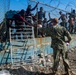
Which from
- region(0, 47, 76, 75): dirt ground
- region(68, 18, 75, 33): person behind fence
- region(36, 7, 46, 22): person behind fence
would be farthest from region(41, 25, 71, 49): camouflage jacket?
region(68, 18, 75, 33): person behind fence

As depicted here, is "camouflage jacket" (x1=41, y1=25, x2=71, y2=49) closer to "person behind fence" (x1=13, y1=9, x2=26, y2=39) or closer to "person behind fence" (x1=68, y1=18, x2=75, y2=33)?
"person behind fence" (x1=13, y1=9, x2=26, y2=39)

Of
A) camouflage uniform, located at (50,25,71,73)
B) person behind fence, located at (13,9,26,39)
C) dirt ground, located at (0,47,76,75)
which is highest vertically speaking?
person behind fence, located at (13,9,26,39)

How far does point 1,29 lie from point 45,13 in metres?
1.97

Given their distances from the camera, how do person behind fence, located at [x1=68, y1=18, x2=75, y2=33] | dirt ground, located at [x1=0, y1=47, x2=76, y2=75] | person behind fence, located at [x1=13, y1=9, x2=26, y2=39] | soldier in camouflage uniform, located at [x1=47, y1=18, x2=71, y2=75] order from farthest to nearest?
person behind fence, located at [x1=68, y1=18, x2=75, y2=33] → person behind fence, located at [x1=13, y1=9, x2=26, y2=39] → dirt ground, located at [x1=0, y1=47, x2=76, y2=75] → soldier in camouflage uniform, located at [x1=47, y1=18, x2=71, y2=75]

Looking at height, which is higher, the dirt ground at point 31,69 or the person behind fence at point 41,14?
the person behind fence at point 41,14

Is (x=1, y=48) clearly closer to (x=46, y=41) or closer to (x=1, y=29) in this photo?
(x=1, y=29)

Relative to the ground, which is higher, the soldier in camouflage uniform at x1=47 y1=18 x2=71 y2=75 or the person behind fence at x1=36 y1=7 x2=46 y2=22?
the person behind fence at x1=36 y1=7 x2=46 y2=22

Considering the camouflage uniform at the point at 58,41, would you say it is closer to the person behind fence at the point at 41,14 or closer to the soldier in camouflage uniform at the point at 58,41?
the soldier in camouflage uniform at the point at 58,41

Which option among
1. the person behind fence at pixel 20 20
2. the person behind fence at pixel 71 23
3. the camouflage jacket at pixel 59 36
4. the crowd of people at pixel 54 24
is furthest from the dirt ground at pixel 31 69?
the person behind fence at pixel 71 23

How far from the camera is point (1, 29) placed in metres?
11.4

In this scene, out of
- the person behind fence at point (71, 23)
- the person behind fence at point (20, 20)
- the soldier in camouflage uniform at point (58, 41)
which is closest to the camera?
the soldier in camouflage uniform at point (58, 41)

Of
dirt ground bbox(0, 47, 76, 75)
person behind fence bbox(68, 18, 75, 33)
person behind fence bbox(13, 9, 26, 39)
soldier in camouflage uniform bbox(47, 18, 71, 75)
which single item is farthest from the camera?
person behind fence bbox(68, 18, 75, 33)

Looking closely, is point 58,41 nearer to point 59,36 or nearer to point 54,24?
point 59,36

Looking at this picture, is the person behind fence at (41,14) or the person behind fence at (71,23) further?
the person behind fence at (71,23)
